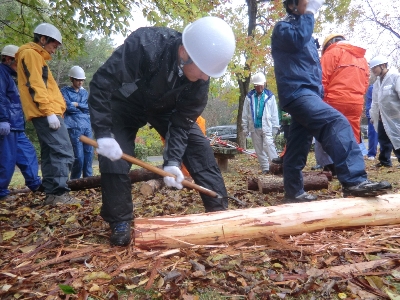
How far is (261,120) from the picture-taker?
690 centimetres

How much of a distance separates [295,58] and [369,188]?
138cm

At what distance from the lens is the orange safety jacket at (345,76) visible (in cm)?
427

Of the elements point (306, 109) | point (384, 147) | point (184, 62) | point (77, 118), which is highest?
point (184, 62)

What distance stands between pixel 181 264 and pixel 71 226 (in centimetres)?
143

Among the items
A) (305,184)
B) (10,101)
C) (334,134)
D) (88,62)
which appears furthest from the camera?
(88,62)

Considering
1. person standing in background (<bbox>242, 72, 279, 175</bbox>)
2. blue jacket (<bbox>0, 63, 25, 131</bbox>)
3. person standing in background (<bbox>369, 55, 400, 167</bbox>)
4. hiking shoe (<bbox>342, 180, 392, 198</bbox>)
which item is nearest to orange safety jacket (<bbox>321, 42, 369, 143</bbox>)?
person standing in background (<bbox>369, 55, 400, 167</bbox>)

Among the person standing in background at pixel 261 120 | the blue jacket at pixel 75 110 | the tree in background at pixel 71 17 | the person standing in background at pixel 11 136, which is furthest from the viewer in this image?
the person standing in background at pixel 261 120

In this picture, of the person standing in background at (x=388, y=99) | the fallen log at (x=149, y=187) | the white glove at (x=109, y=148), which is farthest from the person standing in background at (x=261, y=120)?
the white glove at (x=109, y=148)

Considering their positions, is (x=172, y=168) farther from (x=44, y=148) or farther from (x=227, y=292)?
(x=44, y=148)

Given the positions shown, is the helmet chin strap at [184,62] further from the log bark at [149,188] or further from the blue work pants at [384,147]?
the blue work pants at [384,147]

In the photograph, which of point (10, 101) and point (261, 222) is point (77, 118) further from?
point (261, 222)

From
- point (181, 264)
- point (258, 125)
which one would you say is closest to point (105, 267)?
point (181, 264)

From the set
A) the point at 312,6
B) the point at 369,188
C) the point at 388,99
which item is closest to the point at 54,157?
the point at 312,6

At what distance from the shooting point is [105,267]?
83.4 inches
